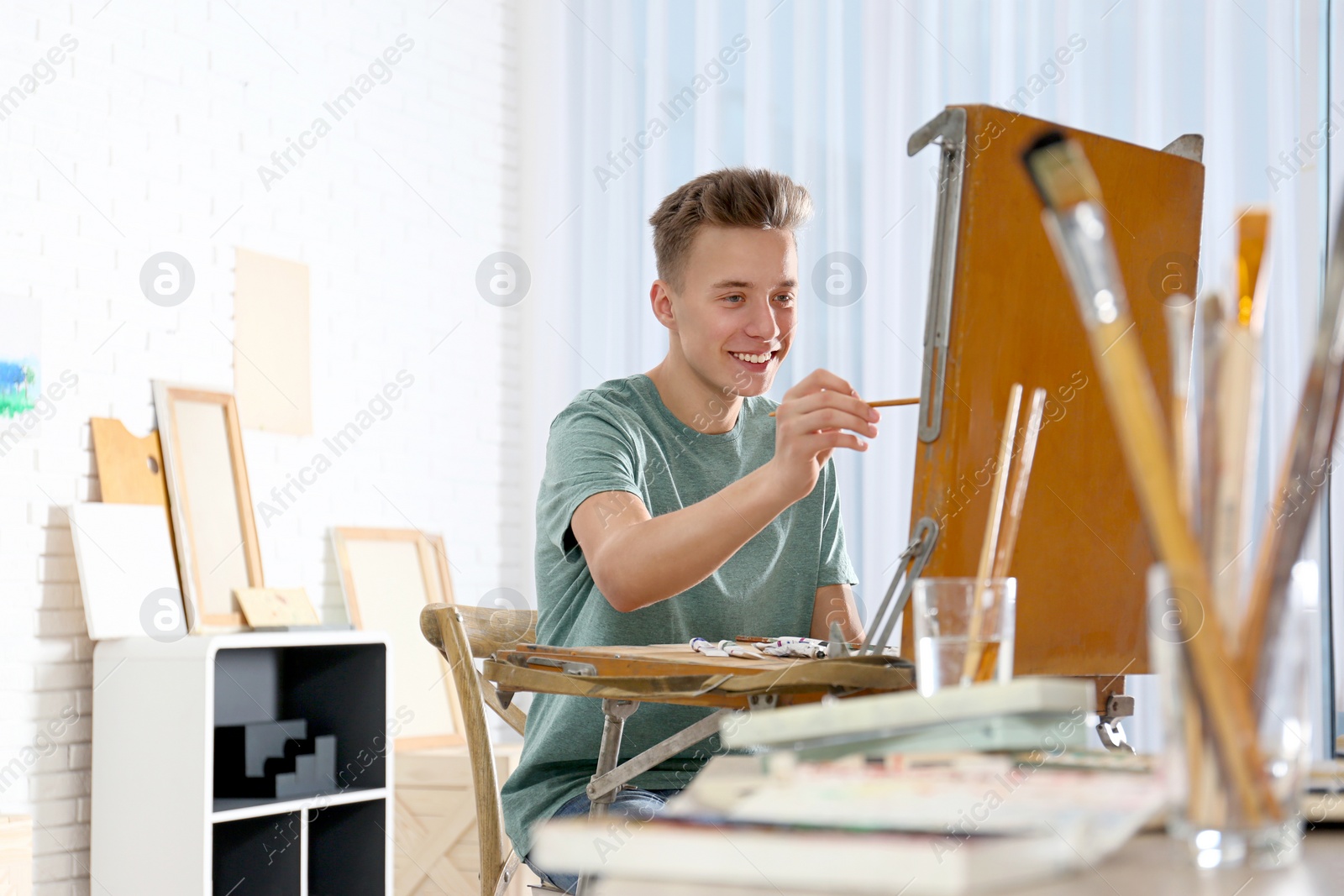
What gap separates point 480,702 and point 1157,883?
1304 mm

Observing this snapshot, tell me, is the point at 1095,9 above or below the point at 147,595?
above

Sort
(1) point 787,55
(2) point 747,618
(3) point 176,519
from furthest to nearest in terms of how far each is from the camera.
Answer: (1) point 787,55, (3) point 176,519, (2) point 747,618

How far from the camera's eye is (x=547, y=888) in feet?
5.27

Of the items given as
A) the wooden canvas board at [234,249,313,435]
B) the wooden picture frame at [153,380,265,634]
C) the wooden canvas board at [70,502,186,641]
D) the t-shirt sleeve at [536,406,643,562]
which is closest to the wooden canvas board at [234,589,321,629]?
the wooden picture frame at [153,380,265,634]

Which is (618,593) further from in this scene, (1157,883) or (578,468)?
(1157,883)

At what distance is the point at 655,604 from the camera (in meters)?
1.73

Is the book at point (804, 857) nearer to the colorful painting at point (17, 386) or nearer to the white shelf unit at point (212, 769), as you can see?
the white shelf unit at point (212, 769)

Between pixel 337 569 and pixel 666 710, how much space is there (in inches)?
95.7

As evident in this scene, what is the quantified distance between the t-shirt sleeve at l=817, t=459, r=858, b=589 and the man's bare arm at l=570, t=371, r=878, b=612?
1.63 feet

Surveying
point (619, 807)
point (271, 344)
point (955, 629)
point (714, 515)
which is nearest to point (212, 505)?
point (271, 344)

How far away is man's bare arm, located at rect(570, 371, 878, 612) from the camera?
118 centimetres

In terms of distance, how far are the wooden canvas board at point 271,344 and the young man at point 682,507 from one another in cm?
205

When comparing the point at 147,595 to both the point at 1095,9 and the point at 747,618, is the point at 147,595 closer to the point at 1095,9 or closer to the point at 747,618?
the point at 747,618

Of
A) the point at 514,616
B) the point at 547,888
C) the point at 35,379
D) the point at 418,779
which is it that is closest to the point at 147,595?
the point at 35,379
